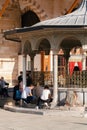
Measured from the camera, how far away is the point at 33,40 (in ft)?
66.9

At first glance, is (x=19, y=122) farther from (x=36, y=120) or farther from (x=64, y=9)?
(x=64, y=9)

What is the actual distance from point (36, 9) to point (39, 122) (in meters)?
22.2

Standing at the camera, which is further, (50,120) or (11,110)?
(11,110)

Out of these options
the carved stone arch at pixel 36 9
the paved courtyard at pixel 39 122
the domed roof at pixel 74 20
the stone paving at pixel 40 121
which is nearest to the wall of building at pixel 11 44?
the carved stone arch at pixel 36 9

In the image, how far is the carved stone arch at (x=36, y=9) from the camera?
36.8 metres

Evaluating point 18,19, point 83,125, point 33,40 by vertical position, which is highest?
point 18,19

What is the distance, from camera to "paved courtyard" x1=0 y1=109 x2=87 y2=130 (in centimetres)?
1496

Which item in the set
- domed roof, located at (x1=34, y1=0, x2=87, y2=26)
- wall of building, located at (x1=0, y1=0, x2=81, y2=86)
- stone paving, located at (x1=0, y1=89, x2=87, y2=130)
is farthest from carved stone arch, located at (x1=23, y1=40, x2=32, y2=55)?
wall of building, located at (x1=0, y1=0, x2=81, y2=86)

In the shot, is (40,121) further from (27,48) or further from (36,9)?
(36,9)

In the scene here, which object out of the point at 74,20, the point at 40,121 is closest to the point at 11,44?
the point at 74,20

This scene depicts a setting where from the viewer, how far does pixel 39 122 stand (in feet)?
52.8

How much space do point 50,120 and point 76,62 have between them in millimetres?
19706

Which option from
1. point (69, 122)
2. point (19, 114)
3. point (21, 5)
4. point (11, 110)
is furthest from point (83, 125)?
point (21, 5)

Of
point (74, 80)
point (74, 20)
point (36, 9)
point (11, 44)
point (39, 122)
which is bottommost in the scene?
point (39, 122)
